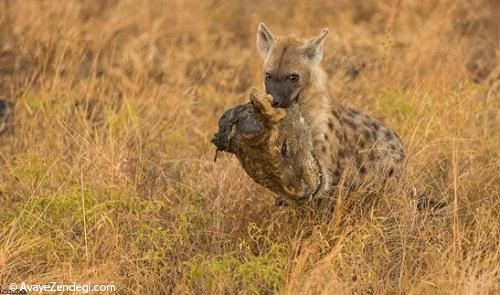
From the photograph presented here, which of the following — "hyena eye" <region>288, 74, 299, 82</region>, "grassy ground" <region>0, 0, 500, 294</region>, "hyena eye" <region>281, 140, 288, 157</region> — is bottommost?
"grassy ground" <region>0, 0, 500, 294</region>

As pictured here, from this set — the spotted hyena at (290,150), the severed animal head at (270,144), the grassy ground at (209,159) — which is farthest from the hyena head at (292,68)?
the severed animal head at (270,144)

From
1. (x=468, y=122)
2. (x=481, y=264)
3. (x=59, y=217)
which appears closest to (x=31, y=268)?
(x=59, y=217)

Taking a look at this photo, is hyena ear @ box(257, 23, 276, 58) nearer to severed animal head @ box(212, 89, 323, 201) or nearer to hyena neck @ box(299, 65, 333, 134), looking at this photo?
hyena neck @ box(299, 65, 333, 134)

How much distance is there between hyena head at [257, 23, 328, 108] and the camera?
5.89m

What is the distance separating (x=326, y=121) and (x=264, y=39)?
35.2 inches

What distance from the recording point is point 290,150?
4.60 m

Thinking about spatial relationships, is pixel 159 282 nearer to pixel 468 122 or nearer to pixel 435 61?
pixel 468 122

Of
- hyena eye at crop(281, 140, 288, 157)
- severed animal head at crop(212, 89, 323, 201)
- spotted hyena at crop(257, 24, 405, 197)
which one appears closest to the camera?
severed animal head at crop(212, 89, 323, 201)

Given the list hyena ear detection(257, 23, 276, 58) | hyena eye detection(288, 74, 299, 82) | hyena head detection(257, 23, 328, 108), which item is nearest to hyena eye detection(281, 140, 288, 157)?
hyena head detection(257, 23, 328, 108)

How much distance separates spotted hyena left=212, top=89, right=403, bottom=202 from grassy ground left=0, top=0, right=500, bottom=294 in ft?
0.71

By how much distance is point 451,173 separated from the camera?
6199mm

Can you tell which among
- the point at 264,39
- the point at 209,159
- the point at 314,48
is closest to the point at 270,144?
the point at 314,48

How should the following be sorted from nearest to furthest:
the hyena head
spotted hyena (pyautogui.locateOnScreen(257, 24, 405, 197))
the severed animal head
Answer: the severed animal head < spotted hyena (pyautogui.locateOnScreen(257, 24, 405, 197)) < the hyena head

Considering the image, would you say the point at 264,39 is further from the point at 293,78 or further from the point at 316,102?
the point at 316,102
